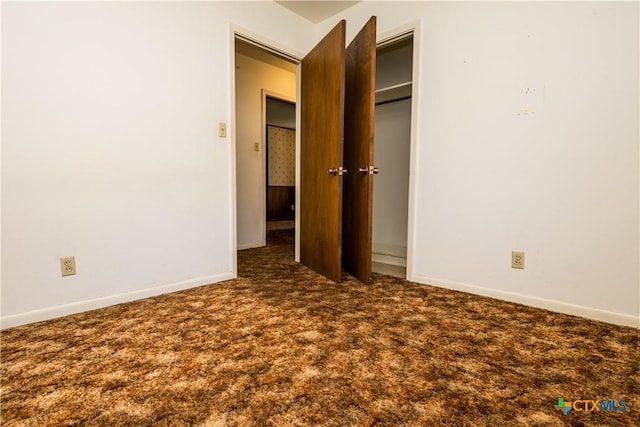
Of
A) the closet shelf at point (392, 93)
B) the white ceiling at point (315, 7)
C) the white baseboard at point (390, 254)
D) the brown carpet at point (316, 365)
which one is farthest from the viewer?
the white baseboard at point (390, 254)

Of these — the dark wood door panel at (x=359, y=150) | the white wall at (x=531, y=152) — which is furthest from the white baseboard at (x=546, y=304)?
the dark wood door panel at (x=359, y=150)

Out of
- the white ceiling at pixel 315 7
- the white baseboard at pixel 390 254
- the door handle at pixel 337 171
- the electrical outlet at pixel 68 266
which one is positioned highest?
the white ceiling at pixel 315 7

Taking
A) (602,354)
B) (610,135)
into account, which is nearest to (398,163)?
(610,135)

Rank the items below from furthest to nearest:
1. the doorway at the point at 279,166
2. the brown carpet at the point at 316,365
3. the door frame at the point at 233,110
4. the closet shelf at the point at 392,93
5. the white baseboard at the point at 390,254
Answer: the doorway at the point at 279,166
the white baseboard at the point at 390,254
the closet shelf at the point at 392,93
the door frame at the point at 233,110
the brown carpet at the point at 316,365

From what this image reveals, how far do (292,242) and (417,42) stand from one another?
277 cm

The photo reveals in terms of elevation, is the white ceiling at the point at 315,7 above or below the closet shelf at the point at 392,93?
above

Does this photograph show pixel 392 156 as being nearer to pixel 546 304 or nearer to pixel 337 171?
pixel 337 171

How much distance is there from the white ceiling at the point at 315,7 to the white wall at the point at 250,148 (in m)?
1.06

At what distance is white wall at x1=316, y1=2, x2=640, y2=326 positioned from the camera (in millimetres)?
1683

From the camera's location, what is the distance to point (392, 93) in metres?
3.25

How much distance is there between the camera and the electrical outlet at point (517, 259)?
1.99 m

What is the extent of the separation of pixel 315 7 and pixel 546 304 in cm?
290

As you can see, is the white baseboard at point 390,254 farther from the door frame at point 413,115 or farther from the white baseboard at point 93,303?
the white baseboard at point 93,303

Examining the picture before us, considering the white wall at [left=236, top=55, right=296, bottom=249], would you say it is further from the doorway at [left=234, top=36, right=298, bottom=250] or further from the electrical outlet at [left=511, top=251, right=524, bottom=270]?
the electrical outlet at [left=511, top=251, right=524, bottom=270]
